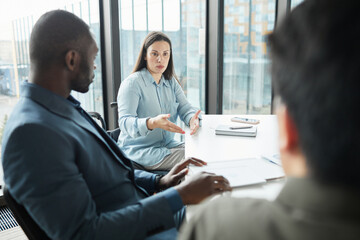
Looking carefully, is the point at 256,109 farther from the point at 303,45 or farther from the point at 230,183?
the point at 303,45

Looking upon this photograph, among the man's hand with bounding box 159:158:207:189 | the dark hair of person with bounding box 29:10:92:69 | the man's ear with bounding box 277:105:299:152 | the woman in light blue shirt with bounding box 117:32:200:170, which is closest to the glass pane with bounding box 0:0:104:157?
the woman in light blue shirt with bounding box 117:32:200:170

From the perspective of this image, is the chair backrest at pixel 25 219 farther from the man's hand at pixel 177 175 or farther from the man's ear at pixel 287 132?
the man's ear at pixel 287 132

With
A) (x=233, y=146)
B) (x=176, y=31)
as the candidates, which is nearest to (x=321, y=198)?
(x=233, y=146)

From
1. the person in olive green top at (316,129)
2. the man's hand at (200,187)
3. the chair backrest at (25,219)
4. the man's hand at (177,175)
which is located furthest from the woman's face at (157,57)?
the person in olive green top at (316,129)

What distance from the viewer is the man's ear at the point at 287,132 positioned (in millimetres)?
458

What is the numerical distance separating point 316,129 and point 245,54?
312cm

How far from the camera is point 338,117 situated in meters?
0.40

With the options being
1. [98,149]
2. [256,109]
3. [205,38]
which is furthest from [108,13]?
[256,109]

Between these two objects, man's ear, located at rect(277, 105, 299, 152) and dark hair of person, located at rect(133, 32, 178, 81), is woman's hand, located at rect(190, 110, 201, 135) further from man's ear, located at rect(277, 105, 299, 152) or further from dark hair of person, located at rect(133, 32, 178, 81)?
man's ear, located at rect(277, 105, 299, 152)

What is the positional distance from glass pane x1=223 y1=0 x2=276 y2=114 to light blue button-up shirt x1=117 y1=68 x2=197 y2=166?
1175 millimetres

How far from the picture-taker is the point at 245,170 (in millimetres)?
1257

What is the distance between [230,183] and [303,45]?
2.55 ft

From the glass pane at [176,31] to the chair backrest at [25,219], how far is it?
1.89 metres

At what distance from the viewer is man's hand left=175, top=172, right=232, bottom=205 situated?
103 cm
